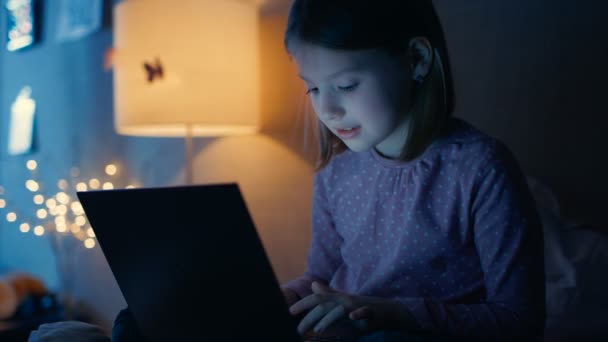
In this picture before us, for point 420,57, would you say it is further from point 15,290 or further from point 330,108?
point 15,290

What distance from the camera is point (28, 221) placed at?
232cm

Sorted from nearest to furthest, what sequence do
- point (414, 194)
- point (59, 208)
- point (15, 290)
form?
1. point (414, 194)
2. point (15, 290)
3. point (59, 208)

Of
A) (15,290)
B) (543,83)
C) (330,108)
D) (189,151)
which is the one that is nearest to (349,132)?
(330,108)

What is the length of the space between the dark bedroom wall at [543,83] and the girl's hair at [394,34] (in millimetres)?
376

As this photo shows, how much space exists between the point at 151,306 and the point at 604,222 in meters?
0.87

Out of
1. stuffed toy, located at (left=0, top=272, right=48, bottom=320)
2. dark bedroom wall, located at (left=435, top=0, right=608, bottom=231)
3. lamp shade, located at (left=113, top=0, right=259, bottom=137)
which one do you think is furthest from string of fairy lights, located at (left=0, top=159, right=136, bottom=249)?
dark bedroom wall, located at (left=435, top=0, right=608, bottom=231)

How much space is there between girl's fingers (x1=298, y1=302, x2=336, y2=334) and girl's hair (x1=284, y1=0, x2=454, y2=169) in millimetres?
311

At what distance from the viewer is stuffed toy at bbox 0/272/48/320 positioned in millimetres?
1782

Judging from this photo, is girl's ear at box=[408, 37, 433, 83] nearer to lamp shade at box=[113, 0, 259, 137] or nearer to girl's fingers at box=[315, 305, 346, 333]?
girl's fingers at box=[315, 305, 346, 333]

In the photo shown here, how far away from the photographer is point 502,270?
0.68 meters

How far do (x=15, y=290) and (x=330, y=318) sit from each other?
1.70 meters

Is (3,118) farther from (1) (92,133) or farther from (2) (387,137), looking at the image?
(2) (387,137)

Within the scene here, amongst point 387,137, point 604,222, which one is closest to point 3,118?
point 387,137

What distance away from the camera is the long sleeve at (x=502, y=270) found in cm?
65
